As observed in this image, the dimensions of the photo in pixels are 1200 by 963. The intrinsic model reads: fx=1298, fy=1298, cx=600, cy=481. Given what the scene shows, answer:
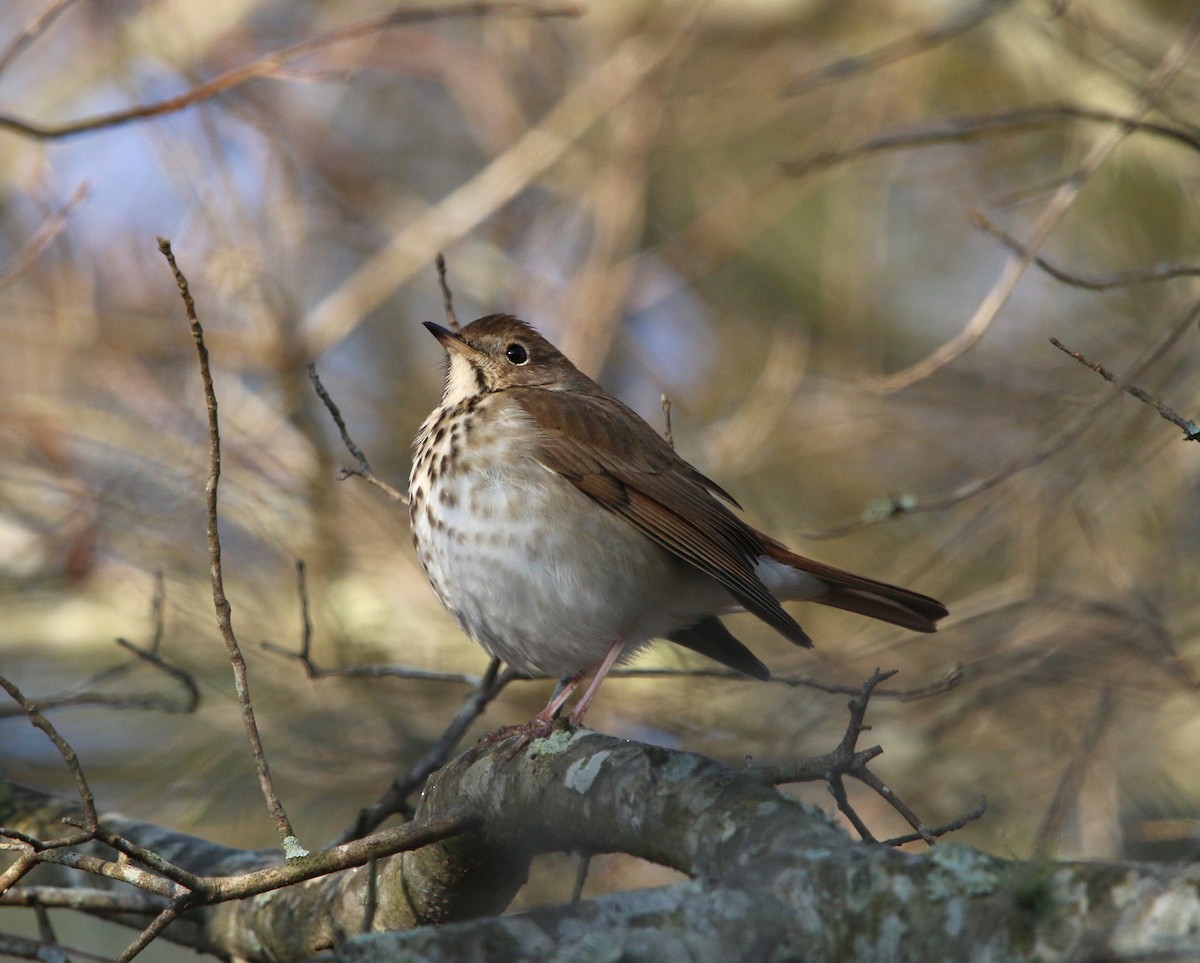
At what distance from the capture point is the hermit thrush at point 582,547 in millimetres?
4023

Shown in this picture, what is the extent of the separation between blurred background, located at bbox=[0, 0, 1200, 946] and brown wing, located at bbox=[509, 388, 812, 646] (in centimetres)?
55

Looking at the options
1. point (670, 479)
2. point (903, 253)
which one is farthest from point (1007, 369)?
point (670, 479)

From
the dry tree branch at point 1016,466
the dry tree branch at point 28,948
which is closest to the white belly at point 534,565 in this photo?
the dry tree branch at point 1016,466

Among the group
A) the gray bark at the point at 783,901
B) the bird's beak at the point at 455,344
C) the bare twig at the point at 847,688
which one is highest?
the bird's beak at the point at 455,344

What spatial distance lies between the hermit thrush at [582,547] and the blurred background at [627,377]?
0.52m

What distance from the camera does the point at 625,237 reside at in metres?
7.48

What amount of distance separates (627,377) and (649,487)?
331cm

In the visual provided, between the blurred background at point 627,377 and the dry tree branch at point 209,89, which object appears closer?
the dry tree branch at point 209,89

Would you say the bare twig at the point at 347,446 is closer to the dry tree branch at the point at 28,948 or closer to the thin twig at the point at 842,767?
the dry tree branch at the point at 28,948

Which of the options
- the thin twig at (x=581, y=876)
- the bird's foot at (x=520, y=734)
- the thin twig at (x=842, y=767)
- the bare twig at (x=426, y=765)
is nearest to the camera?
the thin twig at (x=842, y=767)

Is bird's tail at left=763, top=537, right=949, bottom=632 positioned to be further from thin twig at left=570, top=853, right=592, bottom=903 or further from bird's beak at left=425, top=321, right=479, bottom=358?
thin twig at left=570, top=853, right=592, bottom=903

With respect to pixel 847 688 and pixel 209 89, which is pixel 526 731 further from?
pixel 209 89

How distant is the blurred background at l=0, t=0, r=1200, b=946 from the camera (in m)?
5.45

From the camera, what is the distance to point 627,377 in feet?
25.1
